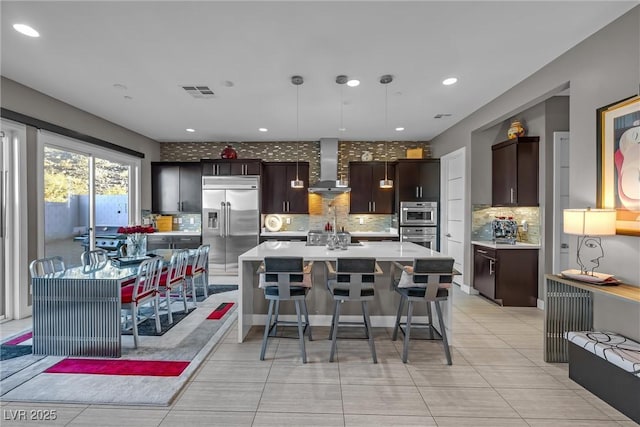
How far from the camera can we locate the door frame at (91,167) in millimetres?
3881

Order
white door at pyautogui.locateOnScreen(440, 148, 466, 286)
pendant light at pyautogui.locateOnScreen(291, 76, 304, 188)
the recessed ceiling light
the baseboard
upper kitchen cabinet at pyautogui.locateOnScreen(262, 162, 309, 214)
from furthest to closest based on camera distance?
upper kitchen cabinet at pyautogui.locateOnScreen(262, 162, 309, 214) → white door at pyautogui.locateOnScreen(440, 148, 466, 286) → the baseboard → pendant light at pyautogui.locateOnScreen(291, 76, 304, 188) → the recessed ceiling light

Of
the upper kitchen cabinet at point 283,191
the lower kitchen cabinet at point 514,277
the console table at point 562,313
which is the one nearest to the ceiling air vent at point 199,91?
the upper kitchen cabinet at point 283,191

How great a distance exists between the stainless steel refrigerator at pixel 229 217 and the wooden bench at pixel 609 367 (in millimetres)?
5023

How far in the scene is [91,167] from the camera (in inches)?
193

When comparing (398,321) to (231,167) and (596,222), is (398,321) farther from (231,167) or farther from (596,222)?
(231,167)

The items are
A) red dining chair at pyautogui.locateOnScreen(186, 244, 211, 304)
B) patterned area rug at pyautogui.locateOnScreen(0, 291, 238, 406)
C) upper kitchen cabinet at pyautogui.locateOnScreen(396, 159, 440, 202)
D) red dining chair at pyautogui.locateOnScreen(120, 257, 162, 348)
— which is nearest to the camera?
patterned area rug at pyautogui.locateOnScreen(0, 291, 238, 406)

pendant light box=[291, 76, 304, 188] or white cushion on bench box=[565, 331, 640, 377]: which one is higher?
pendant light box=[291, 76, 304, 188]

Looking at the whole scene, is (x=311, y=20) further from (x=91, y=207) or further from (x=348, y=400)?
(x=91, y=207)

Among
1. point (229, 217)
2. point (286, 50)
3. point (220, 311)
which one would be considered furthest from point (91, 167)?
point (286, 50)

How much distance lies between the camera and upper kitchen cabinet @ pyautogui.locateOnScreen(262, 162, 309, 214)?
20.9ft

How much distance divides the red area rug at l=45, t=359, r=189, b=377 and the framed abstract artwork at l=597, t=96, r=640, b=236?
3.75m

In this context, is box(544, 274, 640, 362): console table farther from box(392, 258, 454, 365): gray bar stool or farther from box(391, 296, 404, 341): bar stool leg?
box(391, 296, 404, 341): bar stool leg

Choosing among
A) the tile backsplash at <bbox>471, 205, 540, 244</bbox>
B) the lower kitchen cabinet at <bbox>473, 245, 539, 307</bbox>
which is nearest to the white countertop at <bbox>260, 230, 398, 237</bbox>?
the tile backsplash at <bbox>471, 205, 540, 244</bbox>

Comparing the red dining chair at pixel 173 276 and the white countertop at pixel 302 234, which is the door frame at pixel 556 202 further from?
the red dining chair at pixel 173 276
